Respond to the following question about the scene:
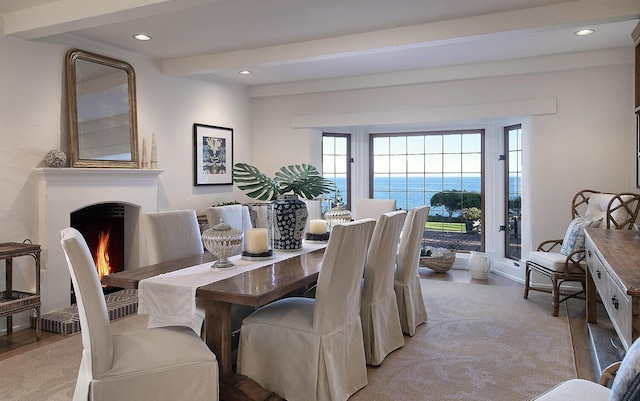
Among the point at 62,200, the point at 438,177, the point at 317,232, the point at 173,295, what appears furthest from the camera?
the point at 438,177

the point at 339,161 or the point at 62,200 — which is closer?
the point at 62,200

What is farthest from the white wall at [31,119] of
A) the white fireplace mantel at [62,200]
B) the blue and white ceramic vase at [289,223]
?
the blue and white ceramic vase at [289,223]

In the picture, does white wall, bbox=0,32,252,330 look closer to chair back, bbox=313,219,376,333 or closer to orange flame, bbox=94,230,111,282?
orange flame, bbox=94,230,111,282

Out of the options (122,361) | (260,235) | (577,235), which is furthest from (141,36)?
(577,235)

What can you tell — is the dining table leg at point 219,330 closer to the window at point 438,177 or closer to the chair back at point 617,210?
the chair back at point 617,210

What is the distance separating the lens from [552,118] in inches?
198

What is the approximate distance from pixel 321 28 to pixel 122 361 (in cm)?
301

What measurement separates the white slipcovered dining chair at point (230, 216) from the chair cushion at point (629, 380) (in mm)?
2637

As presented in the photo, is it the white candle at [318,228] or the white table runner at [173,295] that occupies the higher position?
the white candle at [318,228]

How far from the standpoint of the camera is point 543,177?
507 centimetres

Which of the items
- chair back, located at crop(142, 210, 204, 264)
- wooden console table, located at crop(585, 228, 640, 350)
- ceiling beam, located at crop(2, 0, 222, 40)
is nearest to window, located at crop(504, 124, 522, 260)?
wooden console table, located at crop(585, 228, 640, 350)

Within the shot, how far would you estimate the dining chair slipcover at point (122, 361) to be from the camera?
1842 mm

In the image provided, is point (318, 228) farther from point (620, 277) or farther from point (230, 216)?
point (620, 277)

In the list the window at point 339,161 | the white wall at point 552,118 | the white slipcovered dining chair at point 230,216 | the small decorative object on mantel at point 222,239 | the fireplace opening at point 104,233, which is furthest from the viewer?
the window at point 339,161
